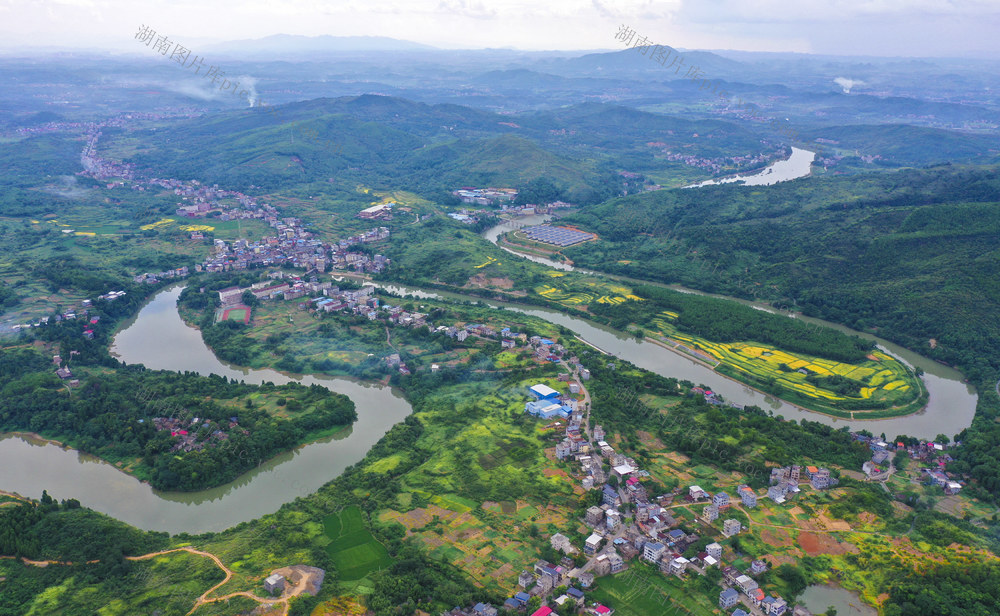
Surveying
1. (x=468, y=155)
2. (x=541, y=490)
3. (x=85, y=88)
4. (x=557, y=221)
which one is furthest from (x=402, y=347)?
(x=85, y=88)

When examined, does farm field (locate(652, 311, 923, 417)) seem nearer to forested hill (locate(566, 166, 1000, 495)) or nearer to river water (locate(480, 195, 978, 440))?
river water (locate(480, 195, 978, 440))

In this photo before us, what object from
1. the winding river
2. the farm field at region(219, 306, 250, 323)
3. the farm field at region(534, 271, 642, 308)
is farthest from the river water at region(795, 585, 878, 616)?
the farm field at region(219, 306, 250, 323)

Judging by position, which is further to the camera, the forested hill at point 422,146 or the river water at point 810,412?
the forested hill at point 422,146

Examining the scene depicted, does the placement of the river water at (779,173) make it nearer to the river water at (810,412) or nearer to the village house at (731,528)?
the river water at (810,412)

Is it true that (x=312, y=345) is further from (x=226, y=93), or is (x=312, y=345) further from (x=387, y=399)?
(x=226, y=93)

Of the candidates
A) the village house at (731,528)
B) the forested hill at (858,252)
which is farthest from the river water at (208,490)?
the forested hill at (858,252)
